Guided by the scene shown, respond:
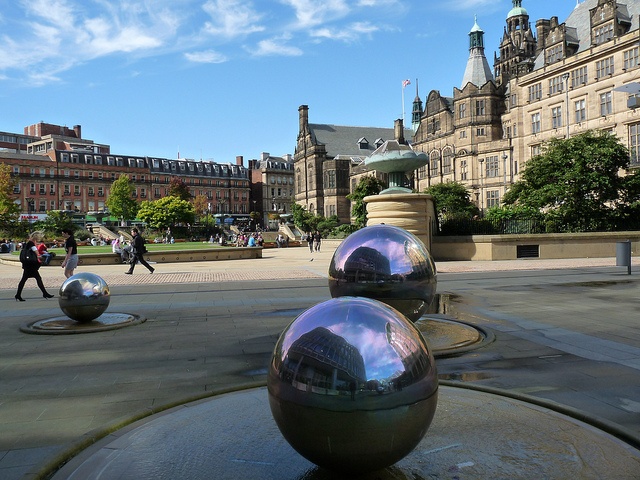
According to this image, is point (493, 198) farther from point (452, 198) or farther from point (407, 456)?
point (407, 456)

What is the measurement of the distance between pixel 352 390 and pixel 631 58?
54741 mm

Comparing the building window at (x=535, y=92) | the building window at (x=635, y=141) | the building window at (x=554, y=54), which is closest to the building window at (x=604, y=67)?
the building window at (x=554, y=54)

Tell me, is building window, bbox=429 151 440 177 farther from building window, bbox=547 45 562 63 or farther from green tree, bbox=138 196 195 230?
green tree, bbox=138 196 195 230

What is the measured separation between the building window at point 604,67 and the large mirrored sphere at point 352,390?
182 ft

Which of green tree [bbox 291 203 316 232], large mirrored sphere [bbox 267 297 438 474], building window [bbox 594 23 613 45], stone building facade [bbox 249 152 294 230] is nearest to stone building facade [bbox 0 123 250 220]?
stone building facade [bbox 249 152 294 230]

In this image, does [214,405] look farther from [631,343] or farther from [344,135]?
[344,135]

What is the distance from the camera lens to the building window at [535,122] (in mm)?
58625

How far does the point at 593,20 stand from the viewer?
50.6 m

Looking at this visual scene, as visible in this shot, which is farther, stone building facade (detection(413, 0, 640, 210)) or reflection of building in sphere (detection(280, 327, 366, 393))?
stone building facade (detection(413, 0, 640, 210))

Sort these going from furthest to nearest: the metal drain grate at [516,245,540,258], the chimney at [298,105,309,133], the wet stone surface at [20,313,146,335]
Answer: the chimney at [298,105,309,133] → the metal drain grate at [516,245,540,258] → the wet stone surface at [20,313,146,335]

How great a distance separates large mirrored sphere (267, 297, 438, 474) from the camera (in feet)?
9.63

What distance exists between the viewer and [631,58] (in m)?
46.4

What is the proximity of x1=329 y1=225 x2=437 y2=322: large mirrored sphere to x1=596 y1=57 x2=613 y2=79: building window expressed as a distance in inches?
2031

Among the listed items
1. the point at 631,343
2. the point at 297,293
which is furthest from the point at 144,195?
the point at 631,343
